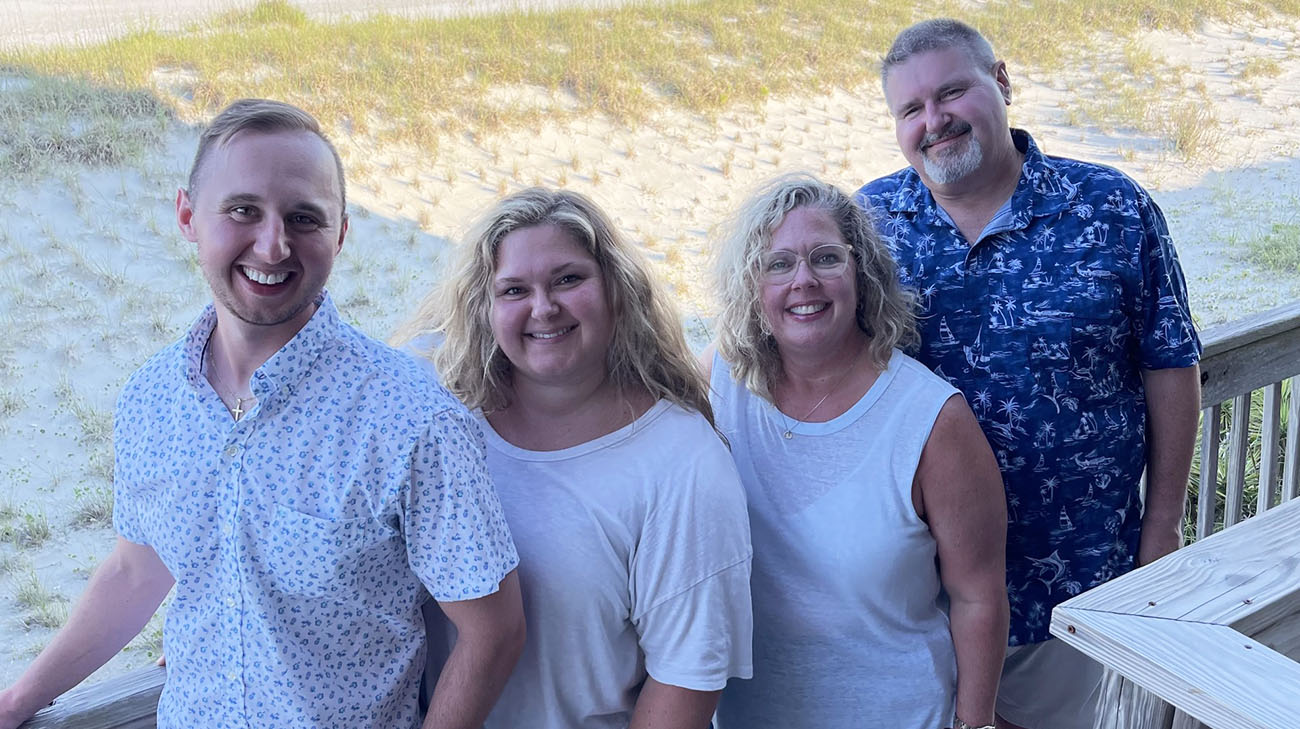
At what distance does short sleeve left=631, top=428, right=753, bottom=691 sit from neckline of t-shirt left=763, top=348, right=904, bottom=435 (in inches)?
7.9

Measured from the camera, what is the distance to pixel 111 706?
1.38 m

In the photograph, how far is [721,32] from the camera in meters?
13.2

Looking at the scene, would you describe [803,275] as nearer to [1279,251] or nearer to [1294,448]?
[1294,448]

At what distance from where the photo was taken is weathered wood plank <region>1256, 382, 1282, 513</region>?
2332mm

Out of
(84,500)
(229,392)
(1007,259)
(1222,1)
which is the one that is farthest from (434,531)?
(1222,1)

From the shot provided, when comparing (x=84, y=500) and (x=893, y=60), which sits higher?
(x=893, y=60)

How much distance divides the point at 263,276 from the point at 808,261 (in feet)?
2.25

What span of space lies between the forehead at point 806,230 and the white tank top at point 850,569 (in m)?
0.19

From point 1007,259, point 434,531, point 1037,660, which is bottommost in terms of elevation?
point 1037,660

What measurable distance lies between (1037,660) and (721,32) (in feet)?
39.4

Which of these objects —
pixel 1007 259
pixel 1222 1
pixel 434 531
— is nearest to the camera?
pixel 434 531

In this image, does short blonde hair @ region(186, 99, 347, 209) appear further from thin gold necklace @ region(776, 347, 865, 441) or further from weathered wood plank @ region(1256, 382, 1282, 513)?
weathered wood plank @ region(1256, 382, 1282, 513)

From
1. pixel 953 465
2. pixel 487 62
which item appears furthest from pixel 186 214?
pixel 487 62

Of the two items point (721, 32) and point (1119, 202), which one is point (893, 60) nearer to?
point (1119, 202)
